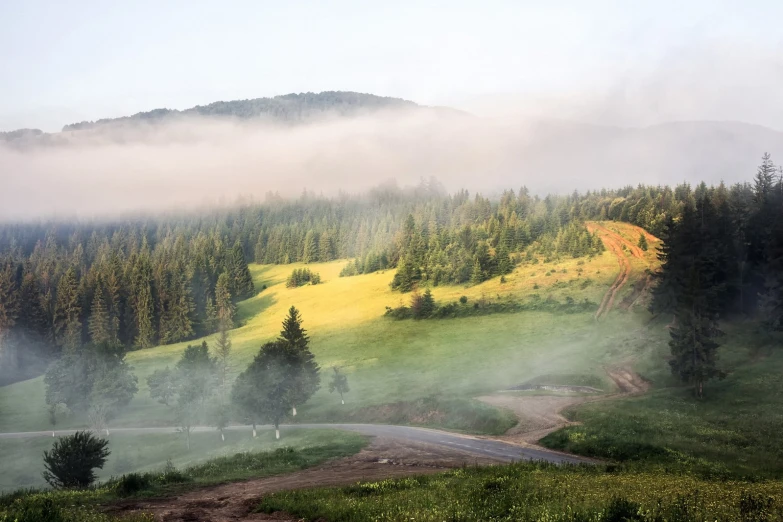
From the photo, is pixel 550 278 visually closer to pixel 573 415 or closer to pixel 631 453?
pixel 573 415

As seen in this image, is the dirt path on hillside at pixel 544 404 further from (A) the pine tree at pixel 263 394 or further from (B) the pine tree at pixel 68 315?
(B) the pine tree at pixel 68 315

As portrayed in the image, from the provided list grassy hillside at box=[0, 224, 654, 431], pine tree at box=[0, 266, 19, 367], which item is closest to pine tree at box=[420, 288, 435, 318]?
grassy hillside at box=[0, 224, 654, 431]

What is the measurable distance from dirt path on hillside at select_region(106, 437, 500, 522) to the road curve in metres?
2.37

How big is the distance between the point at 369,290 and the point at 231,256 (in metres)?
63.8

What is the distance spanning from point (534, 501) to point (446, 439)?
3947 centimetres

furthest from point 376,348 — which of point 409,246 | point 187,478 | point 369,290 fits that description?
point 187,478

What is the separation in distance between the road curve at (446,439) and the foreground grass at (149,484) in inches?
342

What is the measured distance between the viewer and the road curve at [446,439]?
42.2 m

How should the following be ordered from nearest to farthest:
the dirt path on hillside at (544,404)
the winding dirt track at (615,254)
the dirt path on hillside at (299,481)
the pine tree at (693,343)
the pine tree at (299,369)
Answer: the dirt path on hillside at (299,481), the dirt path on hillside at (544,404), the pine tree at (693,343), the pine tree at (299,369), the winding dirt track at (615,254)

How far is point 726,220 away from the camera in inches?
3932

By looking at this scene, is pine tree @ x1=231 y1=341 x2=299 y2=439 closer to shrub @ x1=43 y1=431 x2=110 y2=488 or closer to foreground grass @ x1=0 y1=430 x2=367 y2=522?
foreground grass @ x1=0 y1=430 x2=367 y2=522

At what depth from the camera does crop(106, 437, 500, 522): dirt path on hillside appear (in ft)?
74.1

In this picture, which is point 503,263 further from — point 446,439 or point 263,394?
point 446,439

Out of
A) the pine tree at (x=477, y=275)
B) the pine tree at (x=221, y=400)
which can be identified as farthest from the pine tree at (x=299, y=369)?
the pine tree at (x=477, y=275)
